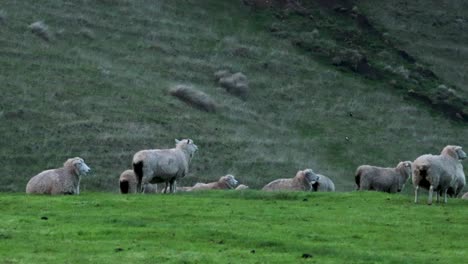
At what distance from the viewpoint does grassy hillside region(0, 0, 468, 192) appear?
181ft

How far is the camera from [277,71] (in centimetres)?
7662

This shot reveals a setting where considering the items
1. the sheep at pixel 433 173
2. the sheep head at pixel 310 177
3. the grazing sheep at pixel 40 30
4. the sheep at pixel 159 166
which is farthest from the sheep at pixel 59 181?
the grazing sheep at pixel 40 30

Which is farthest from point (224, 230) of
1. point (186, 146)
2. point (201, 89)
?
point (201, 89)

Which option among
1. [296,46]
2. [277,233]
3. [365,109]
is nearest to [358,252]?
[277,233]

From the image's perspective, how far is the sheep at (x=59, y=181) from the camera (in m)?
33.2

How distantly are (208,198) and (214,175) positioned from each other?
2263cm

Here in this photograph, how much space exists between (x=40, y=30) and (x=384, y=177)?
36.7m

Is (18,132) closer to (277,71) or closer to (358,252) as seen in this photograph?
(277,71)

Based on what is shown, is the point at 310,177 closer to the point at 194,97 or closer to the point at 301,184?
the point at 301,184

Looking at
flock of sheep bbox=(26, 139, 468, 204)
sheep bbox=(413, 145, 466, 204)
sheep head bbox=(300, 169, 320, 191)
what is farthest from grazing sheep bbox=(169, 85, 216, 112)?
sheep bbox=(413, 145, 466, 204)

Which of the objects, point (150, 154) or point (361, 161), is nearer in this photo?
point (150, 154)

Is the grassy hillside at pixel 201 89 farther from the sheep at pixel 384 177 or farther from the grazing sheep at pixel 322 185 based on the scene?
the sheep at pixel 384 177

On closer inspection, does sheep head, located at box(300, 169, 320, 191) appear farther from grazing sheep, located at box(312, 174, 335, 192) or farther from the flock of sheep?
grazing sheep, located at box(312, 174, 335, 192)

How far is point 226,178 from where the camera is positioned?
139 ft
